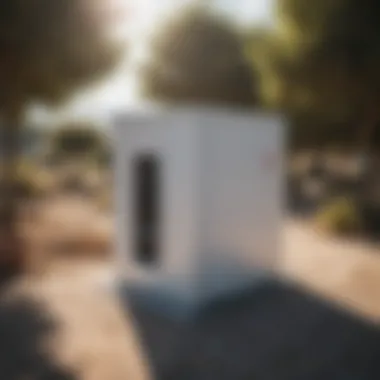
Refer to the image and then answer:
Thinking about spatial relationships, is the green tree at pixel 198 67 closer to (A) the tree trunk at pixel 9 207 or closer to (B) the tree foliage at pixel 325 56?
(B) the tree foliage at pixel 325 56

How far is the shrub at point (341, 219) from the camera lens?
12.5 metres

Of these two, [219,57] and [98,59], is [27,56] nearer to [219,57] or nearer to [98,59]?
[98,59]

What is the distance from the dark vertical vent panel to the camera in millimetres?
7508

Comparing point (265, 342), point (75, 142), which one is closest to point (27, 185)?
point (265, 342)

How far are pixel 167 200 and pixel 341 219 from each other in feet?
22.2

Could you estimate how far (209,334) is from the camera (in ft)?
19.9

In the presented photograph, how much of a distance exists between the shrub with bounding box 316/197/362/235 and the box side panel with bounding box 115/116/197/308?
6.49 metres

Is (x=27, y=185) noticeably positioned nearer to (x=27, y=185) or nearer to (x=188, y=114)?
(x=27, y=185)

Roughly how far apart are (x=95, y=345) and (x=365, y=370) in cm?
286

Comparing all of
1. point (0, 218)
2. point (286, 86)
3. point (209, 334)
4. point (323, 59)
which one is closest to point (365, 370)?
point (209, 334)

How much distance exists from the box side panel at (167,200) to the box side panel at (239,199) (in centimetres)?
22

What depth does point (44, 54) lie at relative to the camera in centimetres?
889

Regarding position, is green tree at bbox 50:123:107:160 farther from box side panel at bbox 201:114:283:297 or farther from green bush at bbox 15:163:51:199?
box side panel at bbox 201:114:283:297

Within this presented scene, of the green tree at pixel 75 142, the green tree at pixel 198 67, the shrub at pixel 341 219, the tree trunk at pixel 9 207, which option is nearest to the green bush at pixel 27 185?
the tree trunk at pixel 9 207
